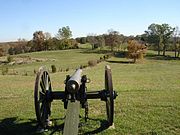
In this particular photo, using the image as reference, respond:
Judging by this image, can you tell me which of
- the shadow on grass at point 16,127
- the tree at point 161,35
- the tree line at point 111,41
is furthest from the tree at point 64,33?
the shadow on grass at point 16,127

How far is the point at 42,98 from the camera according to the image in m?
8.16

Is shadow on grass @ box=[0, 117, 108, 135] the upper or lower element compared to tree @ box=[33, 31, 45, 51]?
lower

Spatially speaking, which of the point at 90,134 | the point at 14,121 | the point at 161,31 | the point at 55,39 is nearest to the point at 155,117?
the point at 90,134

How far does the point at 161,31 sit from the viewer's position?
294 feet

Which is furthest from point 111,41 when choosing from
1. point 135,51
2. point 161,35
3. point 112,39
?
point 135,51

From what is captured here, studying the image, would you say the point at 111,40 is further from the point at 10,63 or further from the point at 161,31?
the point at 10,63

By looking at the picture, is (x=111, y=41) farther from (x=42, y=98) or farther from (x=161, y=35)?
(x=42, y=98)

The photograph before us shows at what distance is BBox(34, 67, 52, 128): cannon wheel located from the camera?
24.9 feet

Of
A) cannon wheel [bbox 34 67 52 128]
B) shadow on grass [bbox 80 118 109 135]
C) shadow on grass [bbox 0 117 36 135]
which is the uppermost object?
cannon wheel [bbox 34 67 52 128]

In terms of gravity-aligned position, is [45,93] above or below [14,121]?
above

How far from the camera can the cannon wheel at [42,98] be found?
7586mm

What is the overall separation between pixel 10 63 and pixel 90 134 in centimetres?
6070

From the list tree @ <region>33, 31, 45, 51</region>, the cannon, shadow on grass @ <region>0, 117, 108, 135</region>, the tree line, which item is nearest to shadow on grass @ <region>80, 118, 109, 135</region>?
shadow on grass @ <region>0, 117, 108, 135</region>

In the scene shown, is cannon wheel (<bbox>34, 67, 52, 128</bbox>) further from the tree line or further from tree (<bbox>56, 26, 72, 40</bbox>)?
tree (<bbox>56, 26, 72, 40</bbox>)
